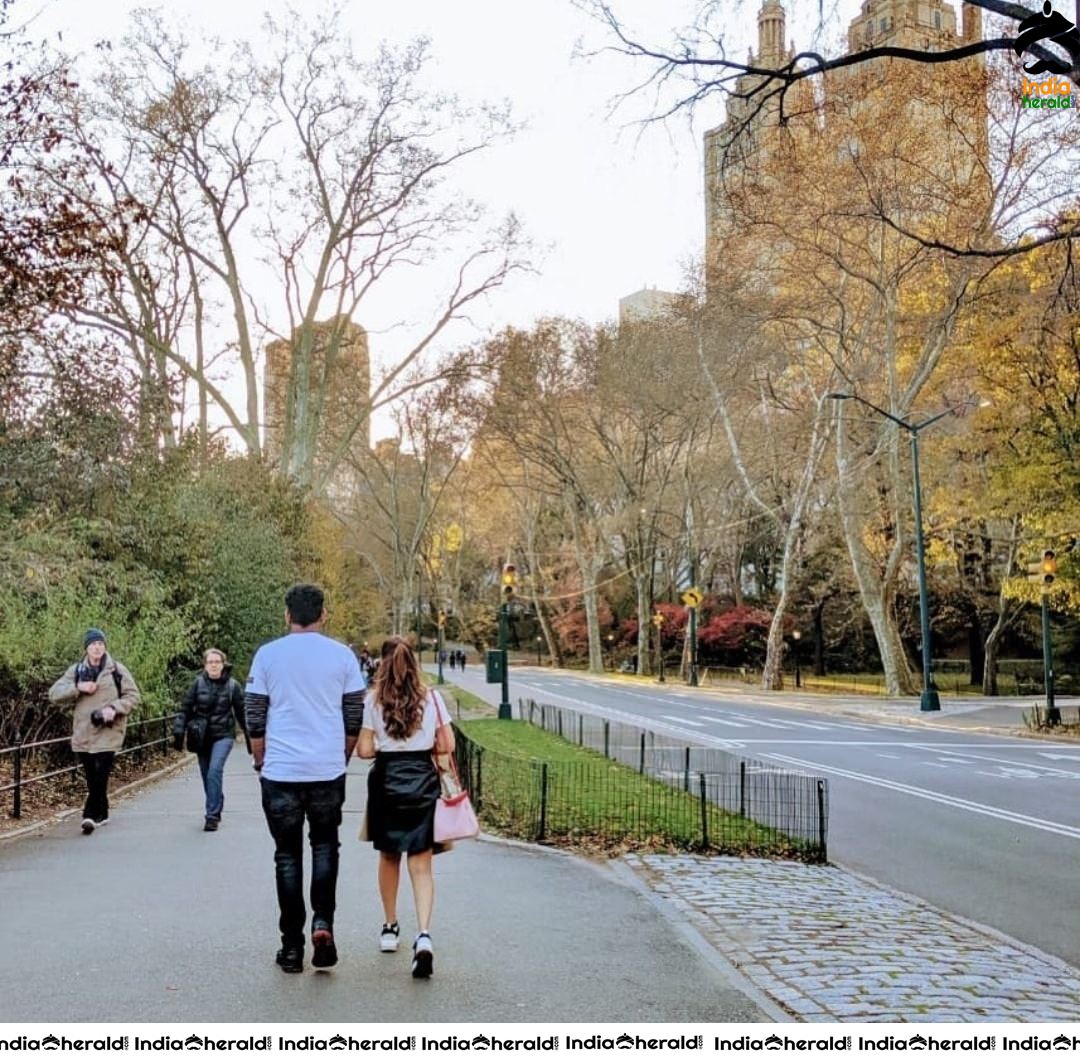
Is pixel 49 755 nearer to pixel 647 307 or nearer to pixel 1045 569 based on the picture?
pixel 1045 569

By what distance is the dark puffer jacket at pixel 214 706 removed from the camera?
1154cm

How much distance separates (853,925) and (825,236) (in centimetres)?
3806

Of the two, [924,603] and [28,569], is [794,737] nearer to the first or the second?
[924,603]

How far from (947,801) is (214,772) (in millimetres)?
9764

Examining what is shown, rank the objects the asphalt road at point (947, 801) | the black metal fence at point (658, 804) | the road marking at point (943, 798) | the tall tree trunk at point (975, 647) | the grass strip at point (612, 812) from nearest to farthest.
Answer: the asphalt road at point (947, 801), the grass strip at point (612, 812), the black metal fence at point (658, 804), the road marking at point (943, 798), the tall tree trunk at point (975, 647)

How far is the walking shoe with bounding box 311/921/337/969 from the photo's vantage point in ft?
18.9

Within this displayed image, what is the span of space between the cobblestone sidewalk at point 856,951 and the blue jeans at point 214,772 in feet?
13.6

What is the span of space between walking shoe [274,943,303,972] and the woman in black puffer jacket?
5.71 meters

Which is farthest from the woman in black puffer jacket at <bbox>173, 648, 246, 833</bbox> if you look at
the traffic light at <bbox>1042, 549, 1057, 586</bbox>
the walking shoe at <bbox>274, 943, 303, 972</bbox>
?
the traffic light at <bbox>1042, 549, 1057, 586</bbox>

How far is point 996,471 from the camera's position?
31.9 meters

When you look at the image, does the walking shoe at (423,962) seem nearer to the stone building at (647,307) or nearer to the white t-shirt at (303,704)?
the white t-shirt at (303,704)

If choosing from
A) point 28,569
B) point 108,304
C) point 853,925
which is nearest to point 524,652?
point 108,304

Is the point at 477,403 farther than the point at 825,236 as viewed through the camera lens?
Yes

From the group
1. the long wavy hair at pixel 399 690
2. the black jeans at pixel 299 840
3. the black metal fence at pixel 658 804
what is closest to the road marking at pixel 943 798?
the black metal fence at pixel 658 804
